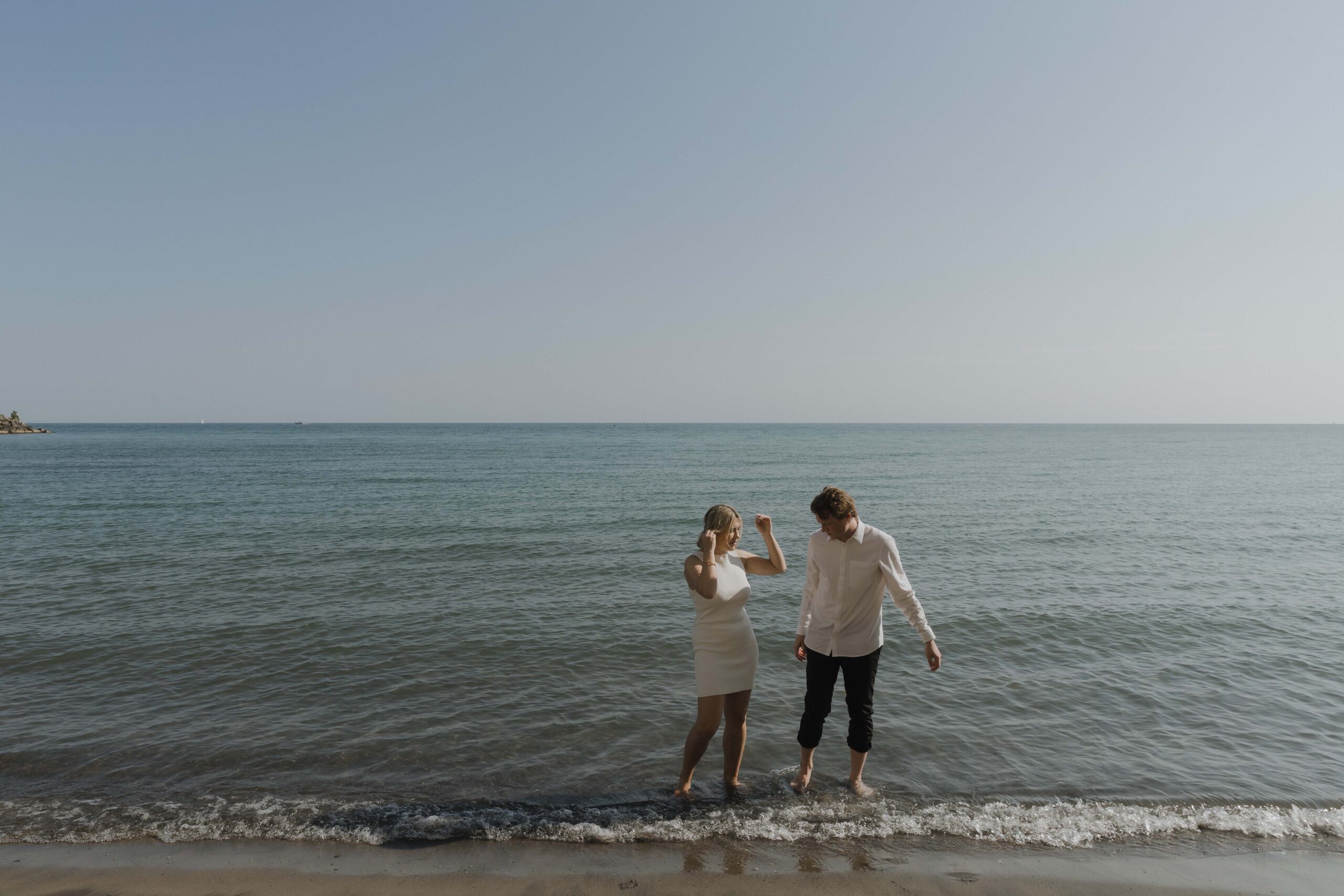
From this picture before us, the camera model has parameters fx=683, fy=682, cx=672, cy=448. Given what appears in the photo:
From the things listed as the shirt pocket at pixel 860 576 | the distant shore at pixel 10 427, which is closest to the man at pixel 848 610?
the shirt pocket at pixel 860 576

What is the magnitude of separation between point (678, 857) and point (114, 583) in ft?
43.6

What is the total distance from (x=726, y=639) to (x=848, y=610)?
0.93m

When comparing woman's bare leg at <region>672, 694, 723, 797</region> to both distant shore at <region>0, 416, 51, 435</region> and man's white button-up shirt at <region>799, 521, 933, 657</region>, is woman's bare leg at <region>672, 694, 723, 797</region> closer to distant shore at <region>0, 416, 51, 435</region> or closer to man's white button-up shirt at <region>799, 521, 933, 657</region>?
man's white button-up shirt at <region>799, 521, 933, 657</region>

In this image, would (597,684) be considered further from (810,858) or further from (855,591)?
(855,591)

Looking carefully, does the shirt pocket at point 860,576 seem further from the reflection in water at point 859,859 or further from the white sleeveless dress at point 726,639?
the reflection in water at point 859,859

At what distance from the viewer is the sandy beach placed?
4375mm

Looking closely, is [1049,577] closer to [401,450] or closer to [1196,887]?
[1196,887]

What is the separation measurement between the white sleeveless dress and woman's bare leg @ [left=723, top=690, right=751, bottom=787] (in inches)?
5.2

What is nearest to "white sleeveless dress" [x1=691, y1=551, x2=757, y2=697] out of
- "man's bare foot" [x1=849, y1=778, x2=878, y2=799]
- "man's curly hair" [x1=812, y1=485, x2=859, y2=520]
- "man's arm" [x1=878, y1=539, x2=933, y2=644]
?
"man's curly hair" [x1=812, y1=485, x2=859, y2=520]

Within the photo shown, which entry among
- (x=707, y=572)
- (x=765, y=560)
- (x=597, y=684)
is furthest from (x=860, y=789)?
(x=597, y=684)

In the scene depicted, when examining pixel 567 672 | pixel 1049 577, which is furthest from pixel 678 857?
pixel 1049 577

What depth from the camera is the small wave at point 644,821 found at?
502cm

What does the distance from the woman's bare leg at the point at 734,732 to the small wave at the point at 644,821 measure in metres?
0.26

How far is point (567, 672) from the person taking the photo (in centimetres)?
848
